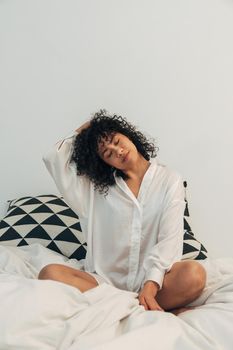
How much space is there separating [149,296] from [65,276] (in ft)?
0.77

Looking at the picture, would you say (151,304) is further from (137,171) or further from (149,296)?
(137,171)

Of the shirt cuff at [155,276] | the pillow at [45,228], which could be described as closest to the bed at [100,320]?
the shirt cuff at [155,276]

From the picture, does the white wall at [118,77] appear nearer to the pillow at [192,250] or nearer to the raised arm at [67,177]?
the pillow at [192,250]

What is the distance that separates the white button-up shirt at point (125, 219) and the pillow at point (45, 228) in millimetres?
202

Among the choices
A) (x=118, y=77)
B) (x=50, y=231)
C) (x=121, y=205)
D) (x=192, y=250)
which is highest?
(x=118, y=77)

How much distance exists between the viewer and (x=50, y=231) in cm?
154

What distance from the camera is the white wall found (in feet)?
5.89

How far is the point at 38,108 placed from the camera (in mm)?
1817

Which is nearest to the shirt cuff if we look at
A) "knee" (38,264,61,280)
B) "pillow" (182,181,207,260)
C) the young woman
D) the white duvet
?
the young woman

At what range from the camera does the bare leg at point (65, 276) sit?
1059 millimetres

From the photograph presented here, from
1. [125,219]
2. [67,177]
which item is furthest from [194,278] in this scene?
[67,177]

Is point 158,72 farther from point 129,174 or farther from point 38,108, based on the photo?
point 129,174

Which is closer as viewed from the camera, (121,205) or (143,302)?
(143,302)

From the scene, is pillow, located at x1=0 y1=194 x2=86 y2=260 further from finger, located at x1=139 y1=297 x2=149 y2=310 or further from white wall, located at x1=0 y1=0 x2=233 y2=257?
finger, located at x1=139 y1=297 x2=149 y2=310
